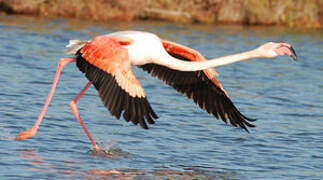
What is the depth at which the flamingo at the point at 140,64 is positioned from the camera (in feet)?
23.7

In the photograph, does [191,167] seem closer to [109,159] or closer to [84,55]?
[109,159]

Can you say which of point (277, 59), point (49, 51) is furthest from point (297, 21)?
point (49, 51)

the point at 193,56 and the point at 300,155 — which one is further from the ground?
the point at 193,56

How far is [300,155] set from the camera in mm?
9141

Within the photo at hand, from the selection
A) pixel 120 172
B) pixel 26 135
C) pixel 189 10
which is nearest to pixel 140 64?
pixel 120 172

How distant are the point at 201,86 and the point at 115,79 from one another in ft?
7.33

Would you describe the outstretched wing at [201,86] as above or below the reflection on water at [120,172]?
above

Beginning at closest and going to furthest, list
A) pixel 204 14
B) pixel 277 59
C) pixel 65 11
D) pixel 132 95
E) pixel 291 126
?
pixel 132 95
pixel 291 126
pixel 277 59
pixel 65 11
pixel 204 14

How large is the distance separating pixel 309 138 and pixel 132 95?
3867 millimetres

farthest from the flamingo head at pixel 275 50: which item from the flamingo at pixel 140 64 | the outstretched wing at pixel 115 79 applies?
the outstretched wing at pixel 115 79

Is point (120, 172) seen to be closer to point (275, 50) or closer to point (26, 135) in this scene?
point (26, 135)

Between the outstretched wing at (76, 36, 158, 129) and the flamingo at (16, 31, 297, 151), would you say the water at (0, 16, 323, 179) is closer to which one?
the flamingo at (16, 31, 297, 151)

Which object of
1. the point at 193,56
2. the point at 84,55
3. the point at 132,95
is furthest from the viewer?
the point at 193,56

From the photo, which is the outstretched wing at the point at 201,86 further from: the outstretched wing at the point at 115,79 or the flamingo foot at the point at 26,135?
the flamingo foot at the point at 26,135
